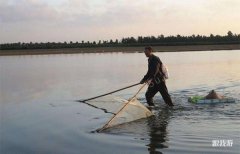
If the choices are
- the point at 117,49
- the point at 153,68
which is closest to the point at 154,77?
Result: the point at 153,68

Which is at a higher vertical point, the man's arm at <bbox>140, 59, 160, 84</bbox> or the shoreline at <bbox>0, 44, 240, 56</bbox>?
the man's arm at <bbox>140, 59, 160, 84</bbox>

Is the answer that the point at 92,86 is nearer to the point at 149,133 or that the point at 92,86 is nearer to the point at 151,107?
the point at 151,107

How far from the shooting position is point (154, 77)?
43.7ft

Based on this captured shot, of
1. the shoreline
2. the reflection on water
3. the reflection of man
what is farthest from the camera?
the shoreline

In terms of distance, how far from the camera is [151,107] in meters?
13.8

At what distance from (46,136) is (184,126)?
3368 millimetres

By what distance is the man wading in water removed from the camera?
1312 cm

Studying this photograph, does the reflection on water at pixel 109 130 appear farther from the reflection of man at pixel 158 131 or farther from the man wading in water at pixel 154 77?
the man wading in water at pixel 154 77

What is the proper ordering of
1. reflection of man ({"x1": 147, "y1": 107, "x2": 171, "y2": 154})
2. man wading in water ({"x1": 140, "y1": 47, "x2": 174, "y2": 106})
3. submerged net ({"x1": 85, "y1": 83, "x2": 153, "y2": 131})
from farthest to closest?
man wading in water ({"x1": 140, "y1": 47, "x2": 174, "y2": 106}), submerged net ({"x1": 85, "y1": 83, "x2": 153, "y2": 131}), reflection of man ({"x1": 147, "y1": 107, "x2": 171, "y2": 154})

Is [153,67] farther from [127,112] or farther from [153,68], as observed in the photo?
[127,112]

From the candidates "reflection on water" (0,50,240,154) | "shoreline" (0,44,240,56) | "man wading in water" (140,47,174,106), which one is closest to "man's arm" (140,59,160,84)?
"man wading in water" (140,47,174,106)

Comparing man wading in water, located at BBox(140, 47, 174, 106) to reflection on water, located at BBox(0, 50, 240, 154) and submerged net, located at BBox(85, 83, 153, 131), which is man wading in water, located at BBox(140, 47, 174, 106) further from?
submerged net, located at BBox(85, 83, 153, 131)

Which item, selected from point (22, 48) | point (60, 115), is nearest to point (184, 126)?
point (60, 115)

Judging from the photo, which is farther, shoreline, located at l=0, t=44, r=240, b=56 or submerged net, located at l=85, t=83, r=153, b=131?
shoreline, located at l=0, t=44, r=240, b=56
